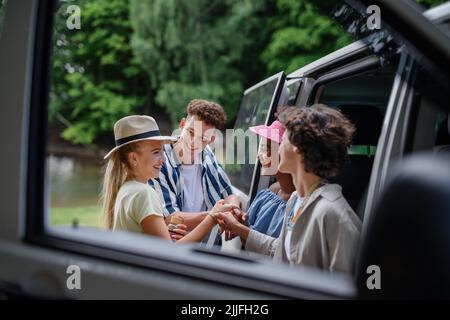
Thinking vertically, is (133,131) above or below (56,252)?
above

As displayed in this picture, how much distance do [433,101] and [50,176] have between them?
107 centimetres

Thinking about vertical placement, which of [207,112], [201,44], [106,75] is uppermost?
[201,44]

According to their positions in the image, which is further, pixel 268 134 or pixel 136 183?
pixel 268 134

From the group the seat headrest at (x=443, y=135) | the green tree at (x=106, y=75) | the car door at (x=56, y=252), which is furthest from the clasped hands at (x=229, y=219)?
the green tree at (x=106, y=75)

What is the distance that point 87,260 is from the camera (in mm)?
1499

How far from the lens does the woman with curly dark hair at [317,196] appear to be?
1.79 meters

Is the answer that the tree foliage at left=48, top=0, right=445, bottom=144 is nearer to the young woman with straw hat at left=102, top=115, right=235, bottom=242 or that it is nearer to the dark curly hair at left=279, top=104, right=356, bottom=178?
the young woman with straw hat at left=102, top=115, right=235, bottom=242

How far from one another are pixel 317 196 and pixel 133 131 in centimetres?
104

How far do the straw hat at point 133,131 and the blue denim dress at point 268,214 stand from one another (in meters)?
0.65

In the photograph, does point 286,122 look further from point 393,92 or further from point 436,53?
point 436,53

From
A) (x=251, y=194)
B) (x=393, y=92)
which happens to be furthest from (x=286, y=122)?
(x=251, y=194)

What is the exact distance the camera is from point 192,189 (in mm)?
3318

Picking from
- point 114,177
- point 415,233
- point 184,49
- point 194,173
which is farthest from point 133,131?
point 184,49

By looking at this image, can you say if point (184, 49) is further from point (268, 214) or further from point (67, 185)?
point (67, 185)
